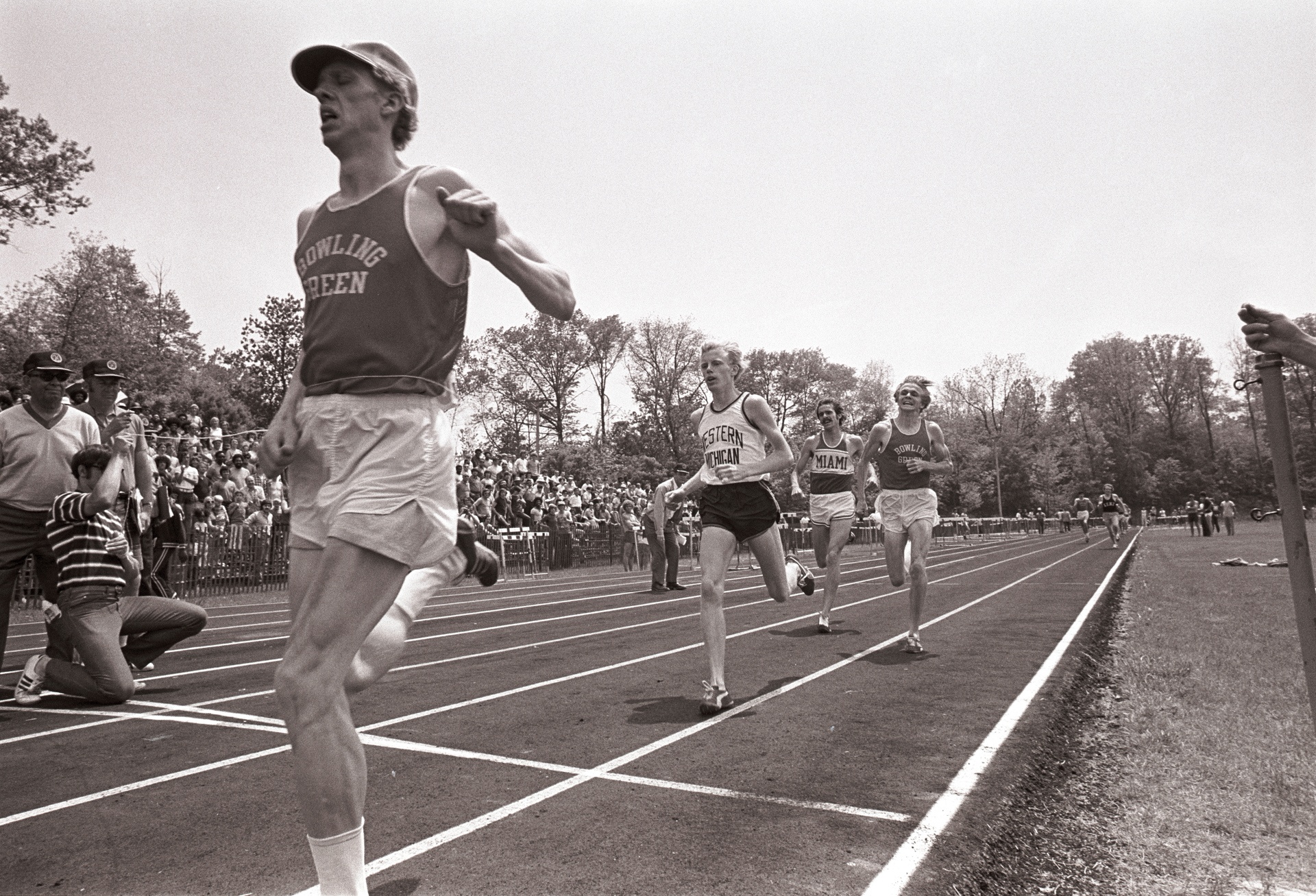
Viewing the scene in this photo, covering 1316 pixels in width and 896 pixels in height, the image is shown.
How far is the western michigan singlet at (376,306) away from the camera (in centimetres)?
245

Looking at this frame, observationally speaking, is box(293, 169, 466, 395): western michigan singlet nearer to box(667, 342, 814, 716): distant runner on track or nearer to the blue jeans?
box(667, 342, 814, 716): distant runner on track

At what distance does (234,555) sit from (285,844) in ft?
46.9

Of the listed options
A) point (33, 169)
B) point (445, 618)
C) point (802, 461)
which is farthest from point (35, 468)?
point (33, 169)

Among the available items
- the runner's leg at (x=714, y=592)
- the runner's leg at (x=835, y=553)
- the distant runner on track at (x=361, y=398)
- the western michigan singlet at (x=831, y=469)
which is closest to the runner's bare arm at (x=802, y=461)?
the western michigan singlet at (x=831, y=469)

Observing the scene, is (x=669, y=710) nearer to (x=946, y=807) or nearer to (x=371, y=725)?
(x=371, y=725)

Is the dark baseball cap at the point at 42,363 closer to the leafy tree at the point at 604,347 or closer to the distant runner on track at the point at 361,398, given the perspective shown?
the distant runner on track at the point at 361,398

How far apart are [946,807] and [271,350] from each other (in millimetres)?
48548

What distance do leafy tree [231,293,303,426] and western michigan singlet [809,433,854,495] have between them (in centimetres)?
4066

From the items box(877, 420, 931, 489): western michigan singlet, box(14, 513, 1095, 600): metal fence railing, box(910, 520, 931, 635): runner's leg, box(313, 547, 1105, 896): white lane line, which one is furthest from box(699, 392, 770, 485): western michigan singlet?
box(14, 513, 1095, 600): metal fence railing

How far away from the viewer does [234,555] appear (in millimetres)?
16156

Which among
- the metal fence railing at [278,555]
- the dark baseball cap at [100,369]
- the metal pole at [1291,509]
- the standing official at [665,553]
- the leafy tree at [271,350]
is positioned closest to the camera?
the metal pole at [1291,509]

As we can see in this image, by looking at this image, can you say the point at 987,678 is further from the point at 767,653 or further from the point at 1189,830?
the point at 1189,830

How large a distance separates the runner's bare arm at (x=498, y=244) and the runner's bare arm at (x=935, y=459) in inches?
241

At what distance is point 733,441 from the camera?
6.12 metres
